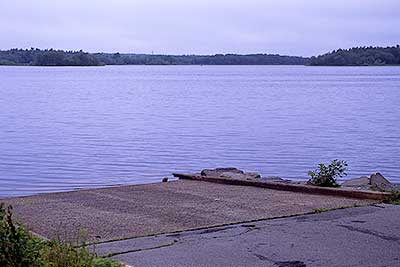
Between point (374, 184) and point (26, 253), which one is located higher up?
point (26, 253)

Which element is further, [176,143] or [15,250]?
[176,143]

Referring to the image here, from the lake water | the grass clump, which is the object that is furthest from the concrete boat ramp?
the lake water

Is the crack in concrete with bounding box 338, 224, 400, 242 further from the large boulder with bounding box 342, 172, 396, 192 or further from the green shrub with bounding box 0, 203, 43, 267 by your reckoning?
the green shrub with bounding box 0, 203, 43, 267

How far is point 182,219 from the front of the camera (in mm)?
9281

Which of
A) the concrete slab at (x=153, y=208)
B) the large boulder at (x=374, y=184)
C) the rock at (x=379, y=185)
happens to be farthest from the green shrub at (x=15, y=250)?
the rock at (x=379, y=185)

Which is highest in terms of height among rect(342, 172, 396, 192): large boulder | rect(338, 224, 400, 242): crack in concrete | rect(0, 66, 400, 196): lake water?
rect(338, 224, 400, 242): crack in concrete

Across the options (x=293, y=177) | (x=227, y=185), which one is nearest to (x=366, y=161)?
(x=293, y=177)

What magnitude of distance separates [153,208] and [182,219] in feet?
3.44

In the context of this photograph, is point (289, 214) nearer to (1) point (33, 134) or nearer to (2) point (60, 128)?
(1) point (33, 134)

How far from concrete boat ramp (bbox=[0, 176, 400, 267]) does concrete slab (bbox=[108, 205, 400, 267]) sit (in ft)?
0.04

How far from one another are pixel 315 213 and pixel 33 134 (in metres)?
23.8

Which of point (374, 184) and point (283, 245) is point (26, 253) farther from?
point (374, 184)

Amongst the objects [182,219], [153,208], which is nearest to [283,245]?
[182,219]

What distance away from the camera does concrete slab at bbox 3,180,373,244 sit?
8.77 m
